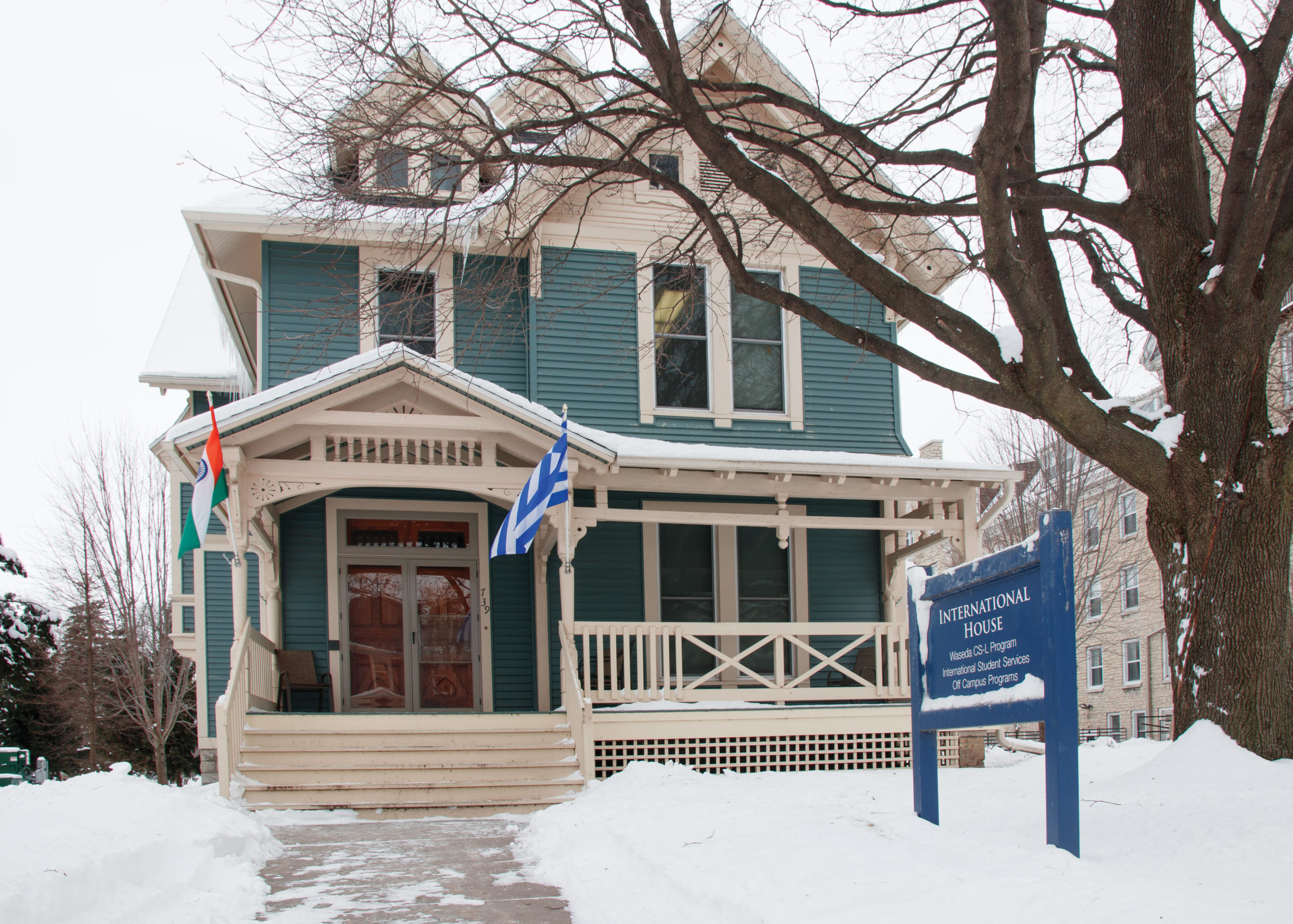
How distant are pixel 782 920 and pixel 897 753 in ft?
25.9

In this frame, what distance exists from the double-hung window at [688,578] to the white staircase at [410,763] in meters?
3.45

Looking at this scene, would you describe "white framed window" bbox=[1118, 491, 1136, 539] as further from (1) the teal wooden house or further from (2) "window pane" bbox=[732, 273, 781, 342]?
(2) "window pane" bbox=[732, 273, 781, 342]

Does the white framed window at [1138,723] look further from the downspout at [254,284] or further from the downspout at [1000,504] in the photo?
the downspout at [254,284]

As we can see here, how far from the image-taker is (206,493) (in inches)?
352

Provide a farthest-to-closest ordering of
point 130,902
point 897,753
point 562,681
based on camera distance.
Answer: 1. point 897,753
2. point 562,681
3. point 130,902

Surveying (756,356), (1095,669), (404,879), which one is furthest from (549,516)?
(1095,669)

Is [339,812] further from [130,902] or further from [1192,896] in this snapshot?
[1192,896]

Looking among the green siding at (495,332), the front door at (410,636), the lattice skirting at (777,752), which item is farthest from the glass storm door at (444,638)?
the green siding at (495,332)

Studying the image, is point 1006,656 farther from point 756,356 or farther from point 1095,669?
point 1095,669

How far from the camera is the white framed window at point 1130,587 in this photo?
3089cm

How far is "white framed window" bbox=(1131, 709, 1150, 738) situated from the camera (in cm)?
2989

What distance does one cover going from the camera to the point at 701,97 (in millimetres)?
13945

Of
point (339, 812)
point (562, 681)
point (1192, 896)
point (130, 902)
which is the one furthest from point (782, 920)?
point (562, 681)

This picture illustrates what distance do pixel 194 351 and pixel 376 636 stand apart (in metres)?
5.94
